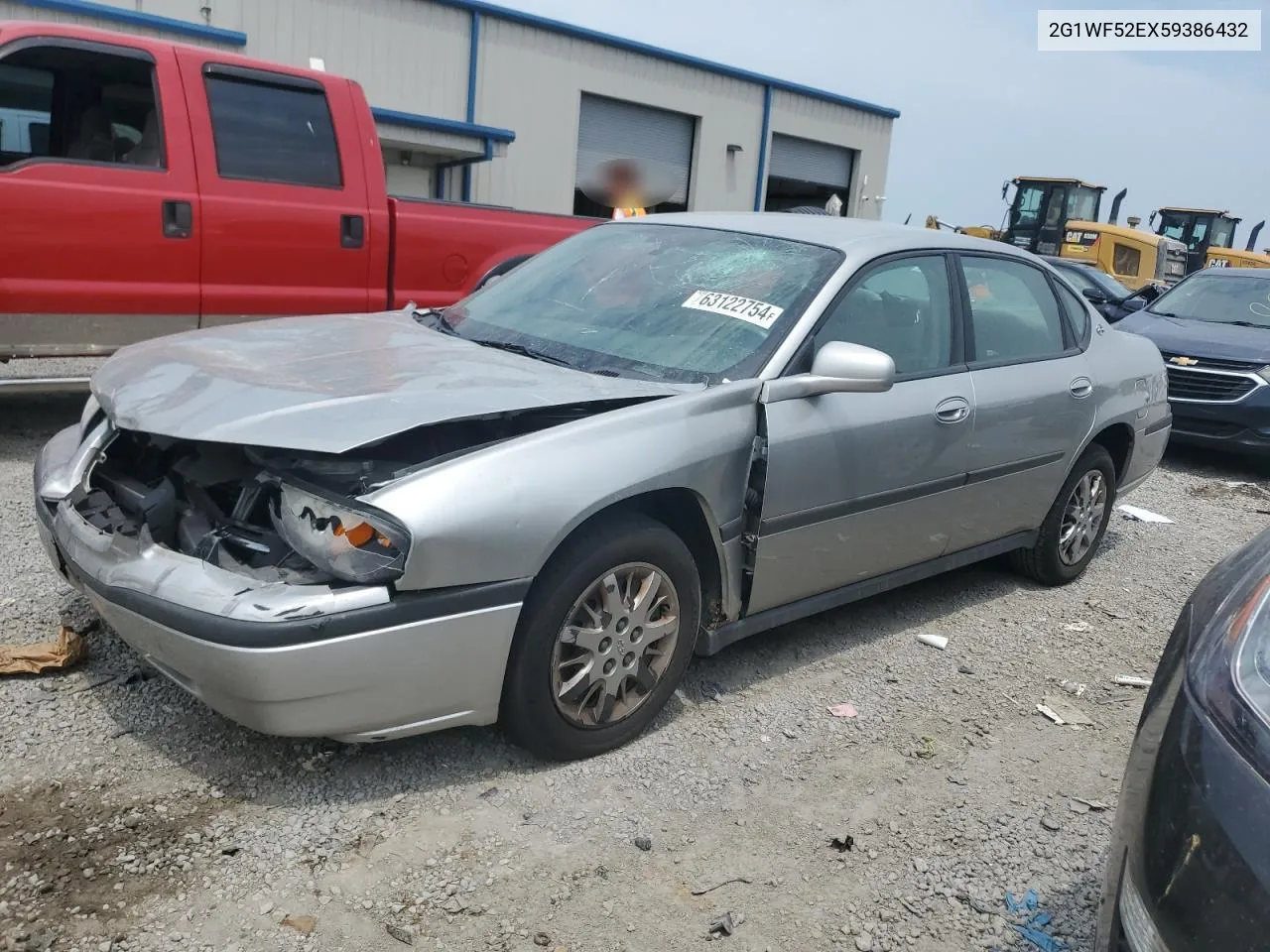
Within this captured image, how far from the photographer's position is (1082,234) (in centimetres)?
1895

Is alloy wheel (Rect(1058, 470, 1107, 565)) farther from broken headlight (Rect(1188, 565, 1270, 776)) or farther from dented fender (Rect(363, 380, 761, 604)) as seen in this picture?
broken headlight (Rect(1188, 565, 1270, 776))

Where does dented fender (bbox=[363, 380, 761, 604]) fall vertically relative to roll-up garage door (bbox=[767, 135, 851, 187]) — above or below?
below

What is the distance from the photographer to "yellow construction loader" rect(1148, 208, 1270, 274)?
76.3 feet

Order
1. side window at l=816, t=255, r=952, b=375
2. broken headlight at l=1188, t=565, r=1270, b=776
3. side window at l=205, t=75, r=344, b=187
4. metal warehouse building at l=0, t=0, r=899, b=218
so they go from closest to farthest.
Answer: broken headlight at l=1188, t=565, r=1270, b=776, side window at l=816, t=255, r=952, b=375, side window at l=205, t=75, r=344, b=187, metal warehouse building at l=0, t=0, r=899, b=218

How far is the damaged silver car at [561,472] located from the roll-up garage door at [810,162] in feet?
52.6

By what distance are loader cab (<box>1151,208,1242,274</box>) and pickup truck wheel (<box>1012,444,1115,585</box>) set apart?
70.2ft

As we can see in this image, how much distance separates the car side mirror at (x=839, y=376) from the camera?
134 inches

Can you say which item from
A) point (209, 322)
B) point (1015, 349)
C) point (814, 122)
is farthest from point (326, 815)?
point (814, 122)

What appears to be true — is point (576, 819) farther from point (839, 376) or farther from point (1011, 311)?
point (1011, 311)

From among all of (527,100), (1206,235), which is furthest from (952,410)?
(1206,235)

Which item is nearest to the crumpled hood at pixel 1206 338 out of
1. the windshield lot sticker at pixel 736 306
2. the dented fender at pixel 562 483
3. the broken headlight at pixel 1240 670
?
the windshield lot sticker at pixel 736 306

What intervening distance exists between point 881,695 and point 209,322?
4.13 m

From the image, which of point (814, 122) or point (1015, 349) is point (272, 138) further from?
point (814, 122)

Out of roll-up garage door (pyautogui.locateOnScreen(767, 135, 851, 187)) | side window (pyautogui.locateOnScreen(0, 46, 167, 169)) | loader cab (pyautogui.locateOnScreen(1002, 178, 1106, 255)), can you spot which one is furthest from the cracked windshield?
loader cab (pyautogui.locateOnScreen(1002, 178, 1106, 255))
